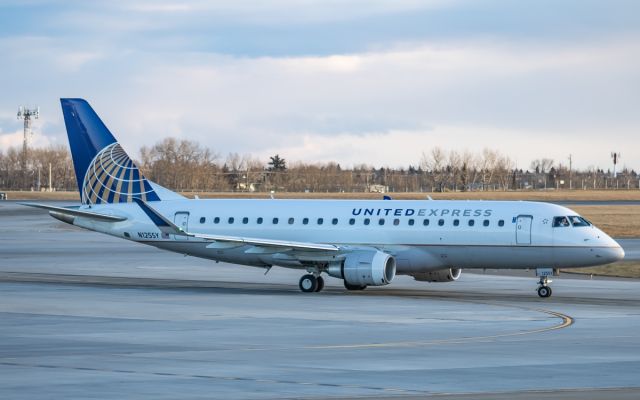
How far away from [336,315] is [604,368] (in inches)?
456

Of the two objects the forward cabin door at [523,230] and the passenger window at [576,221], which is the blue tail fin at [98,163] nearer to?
the forward cabin door at [523,230]

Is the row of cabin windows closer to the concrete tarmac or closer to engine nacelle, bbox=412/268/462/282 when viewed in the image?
engine nacelle, bbox=412/268/462/282

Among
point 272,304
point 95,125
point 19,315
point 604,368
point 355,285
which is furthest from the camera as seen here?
point 95,125

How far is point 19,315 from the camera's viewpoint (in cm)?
3152

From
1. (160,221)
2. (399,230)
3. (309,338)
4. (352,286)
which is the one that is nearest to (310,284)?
(352,286)

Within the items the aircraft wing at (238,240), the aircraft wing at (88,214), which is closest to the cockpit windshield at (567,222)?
the aircraft wing at (238,240)

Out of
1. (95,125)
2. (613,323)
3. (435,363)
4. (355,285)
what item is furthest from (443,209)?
(435,363)

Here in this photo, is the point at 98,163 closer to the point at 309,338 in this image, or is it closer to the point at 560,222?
the point at 560,222

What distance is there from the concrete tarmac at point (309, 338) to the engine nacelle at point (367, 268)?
0.64m

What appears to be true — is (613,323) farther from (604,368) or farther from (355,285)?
(355,285)

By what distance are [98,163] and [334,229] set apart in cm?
1020

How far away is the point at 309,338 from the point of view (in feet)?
87.9

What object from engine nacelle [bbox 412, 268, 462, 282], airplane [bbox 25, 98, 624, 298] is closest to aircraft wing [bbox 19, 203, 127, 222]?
airplane [bbox 25, 98, 624, 298]

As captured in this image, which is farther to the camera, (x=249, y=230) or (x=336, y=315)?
(x=249, y=230)
